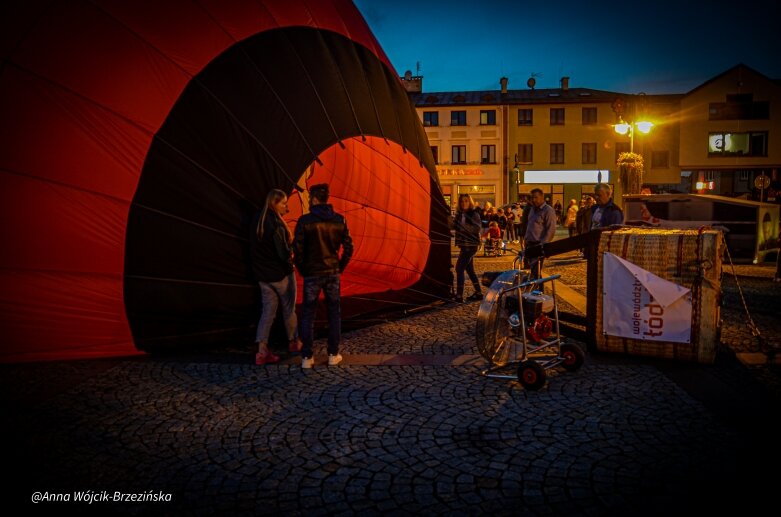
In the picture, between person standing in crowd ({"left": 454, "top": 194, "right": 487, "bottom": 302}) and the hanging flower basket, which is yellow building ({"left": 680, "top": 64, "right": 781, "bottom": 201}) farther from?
person standing in crowd ({"left": 454, "top": 194, "right": 487, "bottom": 302})

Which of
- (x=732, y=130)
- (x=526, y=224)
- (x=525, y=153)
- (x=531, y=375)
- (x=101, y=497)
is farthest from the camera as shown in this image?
(x=525, y=153)

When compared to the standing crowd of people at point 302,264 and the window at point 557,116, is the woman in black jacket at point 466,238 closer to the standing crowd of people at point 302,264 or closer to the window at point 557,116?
the standing crowd of people at point 302,264

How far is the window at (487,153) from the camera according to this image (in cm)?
4281

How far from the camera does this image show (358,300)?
6969 millimetres

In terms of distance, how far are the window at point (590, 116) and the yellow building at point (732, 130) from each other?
6.28 metres

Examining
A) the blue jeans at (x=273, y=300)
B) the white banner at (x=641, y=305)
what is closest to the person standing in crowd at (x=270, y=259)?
the blue jeans at (x=273, y=300)

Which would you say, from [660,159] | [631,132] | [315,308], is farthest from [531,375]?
[660,159]

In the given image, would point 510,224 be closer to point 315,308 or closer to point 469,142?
point 315,308

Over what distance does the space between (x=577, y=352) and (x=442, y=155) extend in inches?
1566

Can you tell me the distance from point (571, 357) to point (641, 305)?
906 millimetres

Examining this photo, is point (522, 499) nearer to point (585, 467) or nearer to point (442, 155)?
point (585, 467)

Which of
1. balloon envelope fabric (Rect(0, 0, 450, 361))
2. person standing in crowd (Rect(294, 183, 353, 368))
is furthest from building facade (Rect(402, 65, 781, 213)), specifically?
person standing in crowd (Rect(294, 183, 353, 368))

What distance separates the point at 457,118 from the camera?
141 ft

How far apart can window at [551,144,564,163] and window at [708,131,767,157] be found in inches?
422
